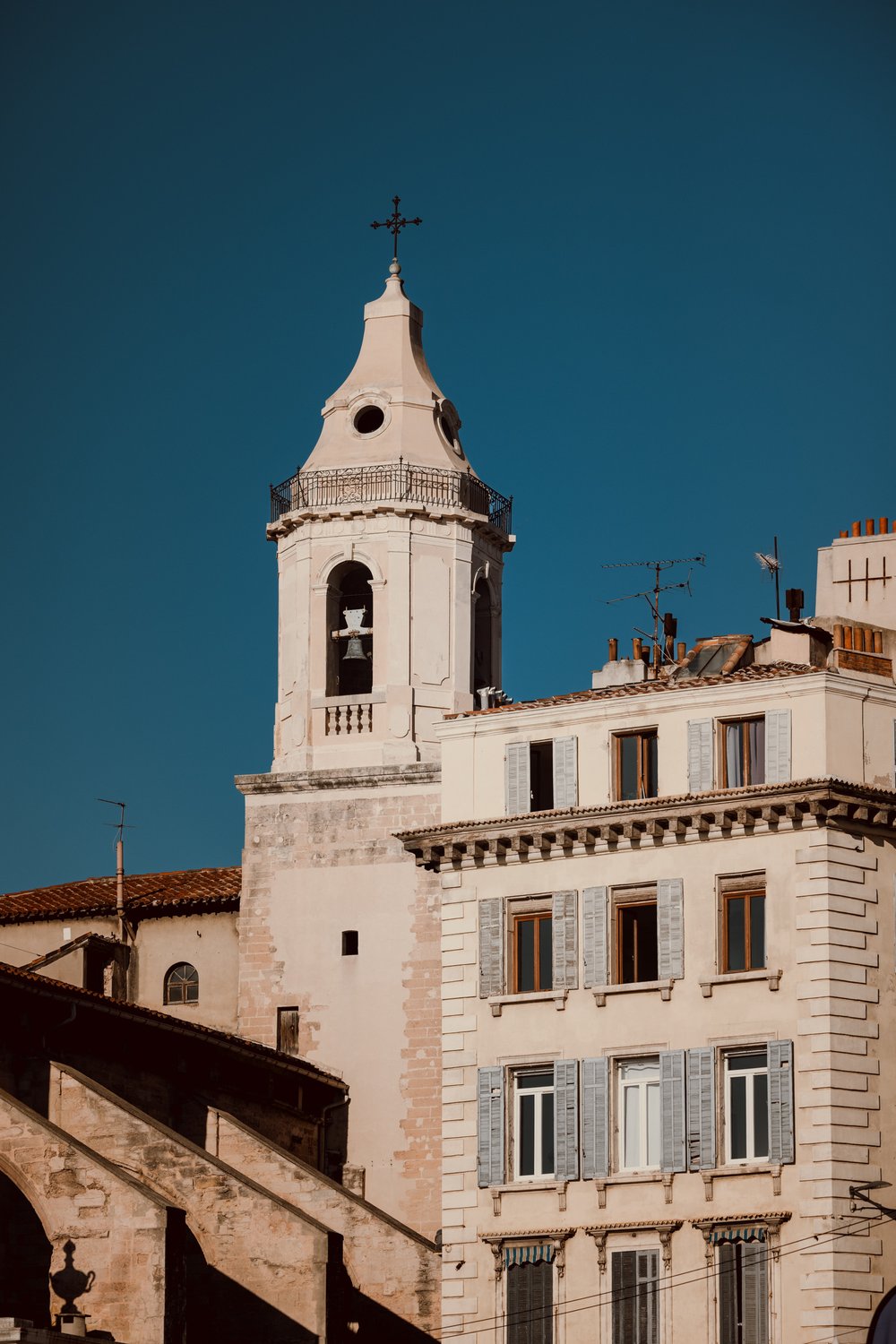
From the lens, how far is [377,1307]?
58.3 meters

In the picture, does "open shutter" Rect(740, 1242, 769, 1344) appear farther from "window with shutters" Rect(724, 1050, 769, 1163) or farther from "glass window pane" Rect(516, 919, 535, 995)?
"glass window pane" Rect(516, 919, 535, 995)

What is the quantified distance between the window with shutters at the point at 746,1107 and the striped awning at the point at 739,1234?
1.04 m

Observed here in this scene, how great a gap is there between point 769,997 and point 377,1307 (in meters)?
10.6

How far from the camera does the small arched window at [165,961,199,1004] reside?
6738 centimetres

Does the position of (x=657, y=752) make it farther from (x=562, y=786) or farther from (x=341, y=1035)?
(x=341, y=1035)

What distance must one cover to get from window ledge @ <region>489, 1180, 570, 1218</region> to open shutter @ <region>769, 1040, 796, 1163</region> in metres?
3.50

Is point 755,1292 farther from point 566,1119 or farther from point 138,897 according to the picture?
point 138,897

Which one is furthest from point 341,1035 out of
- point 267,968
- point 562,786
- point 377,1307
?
point 562,786

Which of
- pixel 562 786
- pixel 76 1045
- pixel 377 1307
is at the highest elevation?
pixel 562 786

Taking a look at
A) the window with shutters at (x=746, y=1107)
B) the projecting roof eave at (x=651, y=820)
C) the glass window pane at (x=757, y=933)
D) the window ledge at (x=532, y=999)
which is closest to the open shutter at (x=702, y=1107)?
the window with shutters at (x=746, y=1107)

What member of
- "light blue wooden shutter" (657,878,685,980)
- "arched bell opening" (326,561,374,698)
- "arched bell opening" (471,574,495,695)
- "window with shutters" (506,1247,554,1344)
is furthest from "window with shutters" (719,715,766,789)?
"arched bell opening" (471,574,495,695)

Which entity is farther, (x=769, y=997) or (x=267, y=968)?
(x=267, y=968)

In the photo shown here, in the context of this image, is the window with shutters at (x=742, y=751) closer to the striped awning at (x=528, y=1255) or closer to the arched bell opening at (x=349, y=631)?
the striped awning at (x=528, y=1255)

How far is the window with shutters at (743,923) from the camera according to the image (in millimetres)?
52500
